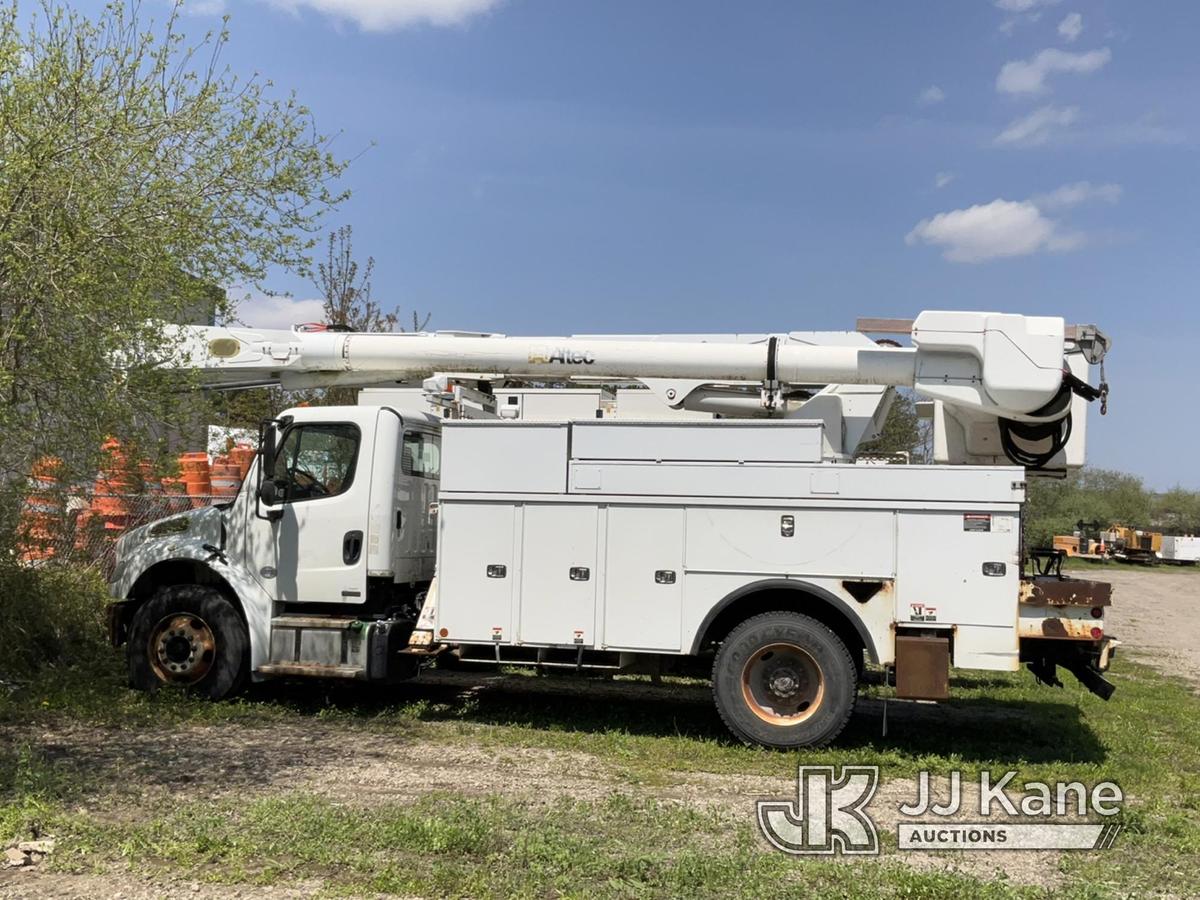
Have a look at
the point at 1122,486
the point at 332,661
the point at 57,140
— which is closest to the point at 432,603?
the point at 332,661

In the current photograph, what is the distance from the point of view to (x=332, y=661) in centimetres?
843

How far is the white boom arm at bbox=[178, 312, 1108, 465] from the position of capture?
25.6ft

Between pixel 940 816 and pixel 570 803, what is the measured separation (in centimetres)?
226

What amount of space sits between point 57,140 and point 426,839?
5.22 meters

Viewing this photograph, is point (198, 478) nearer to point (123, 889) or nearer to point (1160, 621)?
point (123, 889)

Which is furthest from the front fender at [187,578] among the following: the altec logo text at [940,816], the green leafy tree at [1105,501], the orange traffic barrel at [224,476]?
the green leafy tree at [1105,501]

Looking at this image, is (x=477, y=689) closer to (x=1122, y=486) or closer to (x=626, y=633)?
(x=626, y=633)

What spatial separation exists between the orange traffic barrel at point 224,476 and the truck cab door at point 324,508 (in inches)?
235

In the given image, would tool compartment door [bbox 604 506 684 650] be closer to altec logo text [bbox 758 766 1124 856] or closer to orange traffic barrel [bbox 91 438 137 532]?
altec logo text [bbox 758 766 1124 856]

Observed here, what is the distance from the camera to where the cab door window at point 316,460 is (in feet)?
28.3

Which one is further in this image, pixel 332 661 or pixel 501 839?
pixel 332 661

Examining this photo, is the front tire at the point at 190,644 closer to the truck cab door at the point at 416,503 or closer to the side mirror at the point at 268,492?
the side mirror at the point at 268,492

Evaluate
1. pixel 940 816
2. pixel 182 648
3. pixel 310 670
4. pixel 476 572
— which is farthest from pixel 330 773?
pixel 940 816

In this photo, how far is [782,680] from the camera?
757 cm
